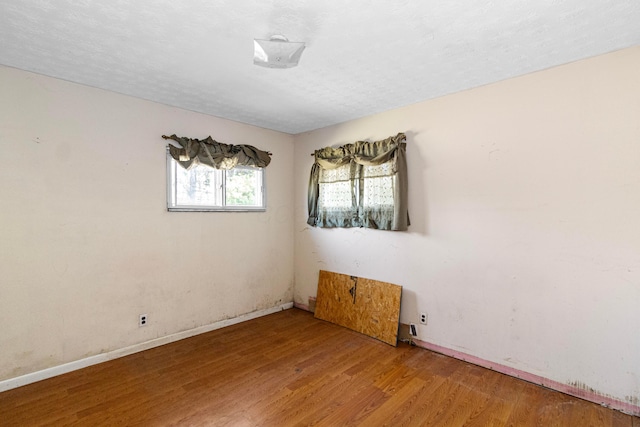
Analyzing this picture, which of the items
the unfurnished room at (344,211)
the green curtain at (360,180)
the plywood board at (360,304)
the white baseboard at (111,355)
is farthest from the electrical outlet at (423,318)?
the white baseboard at (111,355)

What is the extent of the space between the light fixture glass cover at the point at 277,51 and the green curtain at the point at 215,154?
1.78 metres

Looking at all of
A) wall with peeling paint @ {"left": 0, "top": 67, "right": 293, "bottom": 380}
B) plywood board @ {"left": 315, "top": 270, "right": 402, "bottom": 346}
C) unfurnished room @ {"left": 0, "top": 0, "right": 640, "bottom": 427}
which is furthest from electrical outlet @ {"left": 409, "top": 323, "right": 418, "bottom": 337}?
wall with peeling paint @ {"left": 0, "top": 67, "right": 293, "bottom": 380}

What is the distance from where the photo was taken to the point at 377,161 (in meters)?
3.42

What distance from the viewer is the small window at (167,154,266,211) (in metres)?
3.40

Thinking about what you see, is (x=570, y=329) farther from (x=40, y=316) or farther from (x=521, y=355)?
(x=40, y=316)

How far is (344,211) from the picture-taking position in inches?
151

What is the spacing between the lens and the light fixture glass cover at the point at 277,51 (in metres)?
1.80

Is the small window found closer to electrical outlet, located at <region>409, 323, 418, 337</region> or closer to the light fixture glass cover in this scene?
the light fixture glass cover

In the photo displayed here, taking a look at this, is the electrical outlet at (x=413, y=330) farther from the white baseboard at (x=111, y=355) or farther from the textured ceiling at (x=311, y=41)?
the textured ceiling at (x=311, y=41)

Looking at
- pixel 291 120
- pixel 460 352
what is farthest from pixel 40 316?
pixel 460 352

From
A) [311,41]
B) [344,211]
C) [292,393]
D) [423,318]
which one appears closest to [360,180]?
[344,211]

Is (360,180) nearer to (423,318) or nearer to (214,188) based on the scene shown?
(423,318)

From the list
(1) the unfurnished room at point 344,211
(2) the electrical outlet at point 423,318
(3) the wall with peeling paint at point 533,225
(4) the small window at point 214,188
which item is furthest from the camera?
(4) the small window at point 214,188

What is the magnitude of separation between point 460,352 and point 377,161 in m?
2.08
